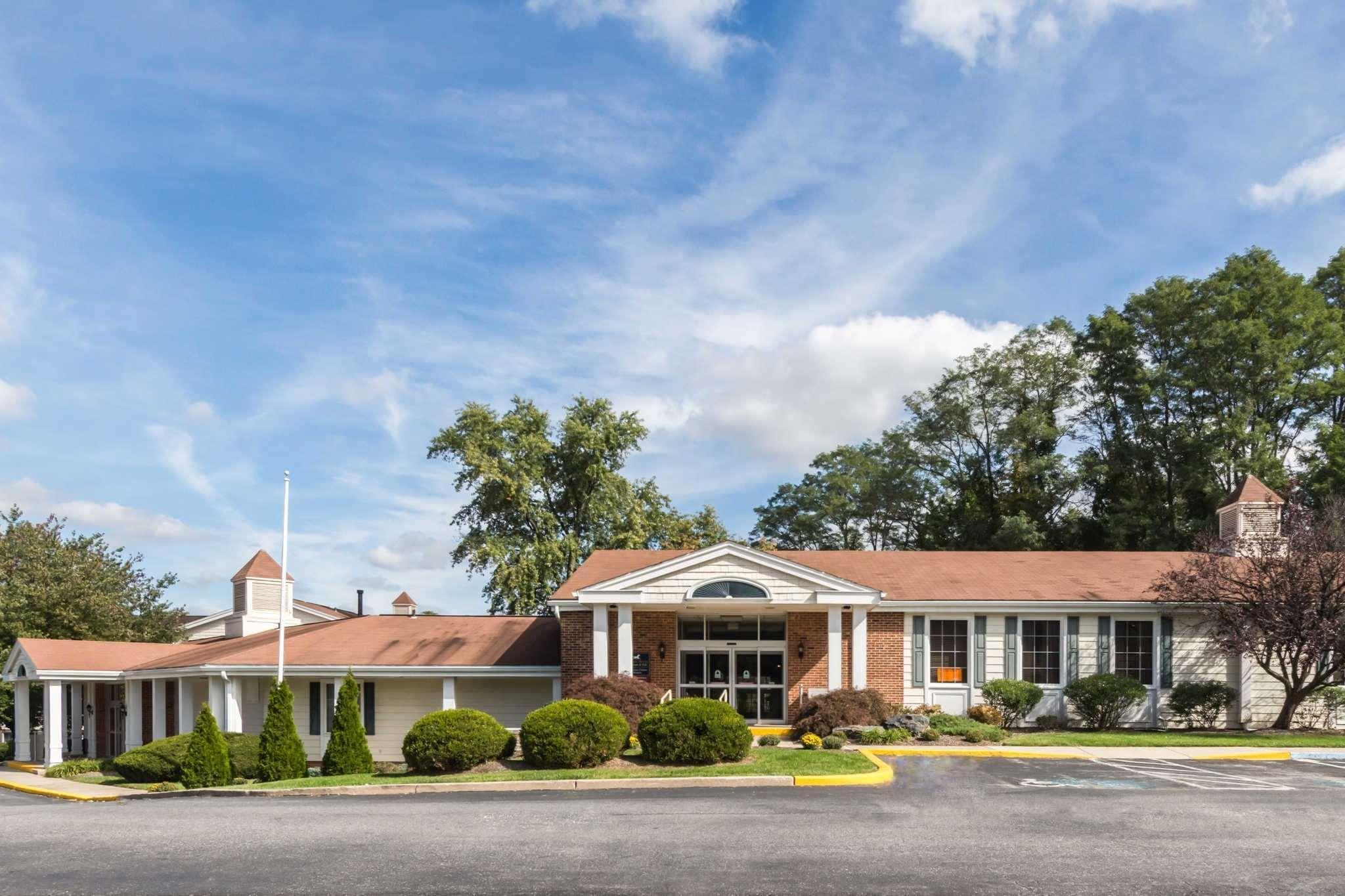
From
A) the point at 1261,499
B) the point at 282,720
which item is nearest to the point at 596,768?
the point at 282,720

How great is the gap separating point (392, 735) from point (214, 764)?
7012 mm

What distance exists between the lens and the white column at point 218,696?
29312mm

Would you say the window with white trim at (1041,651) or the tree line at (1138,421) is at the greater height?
the tree line at (1138,421)

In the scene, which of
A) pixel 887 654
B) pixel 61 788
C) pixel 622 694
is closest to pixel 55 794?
pixel 61 788

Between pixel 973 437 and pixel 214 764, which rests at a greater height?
pixel 973 437

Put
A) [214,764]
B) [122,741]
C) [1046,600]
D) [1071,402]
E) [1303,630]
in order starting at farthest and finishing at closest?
1. [1071,402]
2. [122,741]
3. [1046,600]
4. [1303,630]
5. [214,764]

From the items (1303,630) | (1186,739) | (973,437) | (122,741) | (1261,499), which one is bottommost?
(122,741)

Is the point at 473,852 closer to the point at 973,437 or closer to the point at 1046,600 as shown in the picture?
the point at 1046,600

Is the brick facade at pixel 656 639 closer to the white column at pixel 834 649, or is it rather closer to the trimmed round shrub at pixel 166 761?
the white column at pixel 834 649

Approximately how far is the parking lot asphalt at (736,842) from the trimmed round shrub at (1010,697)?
8405mm

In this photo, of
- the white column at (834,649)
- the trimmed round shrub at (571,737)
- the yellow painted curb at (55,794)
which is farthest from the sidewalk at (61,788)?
the white column at (834,649)

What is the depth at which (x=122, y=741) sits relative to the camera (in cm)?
3519

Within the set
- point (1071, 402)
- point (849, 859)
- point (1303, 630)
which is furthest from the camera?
point (1071, 402)

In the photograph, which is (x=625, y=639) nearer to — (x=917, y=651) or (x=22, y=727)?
(x=917, y=651)
